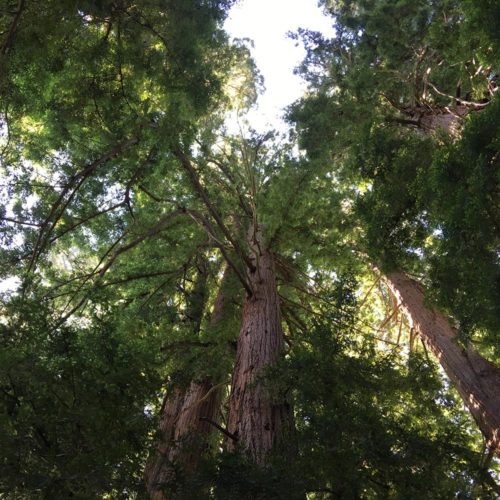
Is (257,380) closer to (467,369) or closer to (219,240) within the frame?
(219,240)

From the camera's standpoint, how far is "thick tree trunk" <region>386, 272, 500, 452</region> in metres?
5.19

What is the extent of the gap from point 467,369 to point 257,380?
11.2 feet

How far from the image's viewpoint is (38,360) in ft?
9.67

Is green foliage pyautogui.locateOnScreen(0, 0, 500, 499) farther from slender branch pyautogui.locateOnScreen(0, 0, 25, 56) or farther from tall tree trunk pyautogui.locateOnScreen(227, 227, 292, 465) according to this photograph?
tall tree trunk pyautogui.locateOnScreen(227, 227, 292, 465)

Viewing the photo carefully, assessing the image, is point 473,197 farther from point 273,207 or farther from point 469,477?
point 273,207

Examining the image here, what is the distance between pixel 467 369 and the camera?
19.1 feet

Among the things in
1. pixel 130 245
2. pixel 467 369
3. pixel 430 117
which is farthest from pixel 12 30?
pixel 467 369

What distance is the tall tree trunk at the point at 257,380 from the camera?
154 inches

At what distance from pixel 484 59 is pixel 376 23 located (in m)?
3.90

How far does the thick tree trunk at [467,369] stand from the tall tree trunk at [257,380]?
1.93m

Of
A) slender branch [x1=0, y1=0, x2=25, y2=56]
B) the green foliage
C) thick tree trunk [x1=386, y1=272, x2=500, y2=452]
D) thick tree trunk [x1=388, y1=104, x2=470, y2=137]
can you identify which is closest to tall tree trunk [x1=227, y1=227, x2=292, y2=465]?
the green foliage

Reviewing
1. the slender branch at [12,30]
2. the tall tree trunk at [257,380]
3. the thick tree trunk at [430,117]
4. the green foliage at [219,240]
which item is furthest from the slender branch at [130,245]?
the thick tree trunk at [430,117]

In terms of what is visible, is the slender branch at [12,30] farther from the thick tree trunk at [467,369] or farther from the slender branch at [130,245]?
the thick tree trunk at [467,369]

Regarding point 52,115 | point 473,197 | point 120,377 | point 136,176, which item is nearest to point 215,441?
point 120,377
